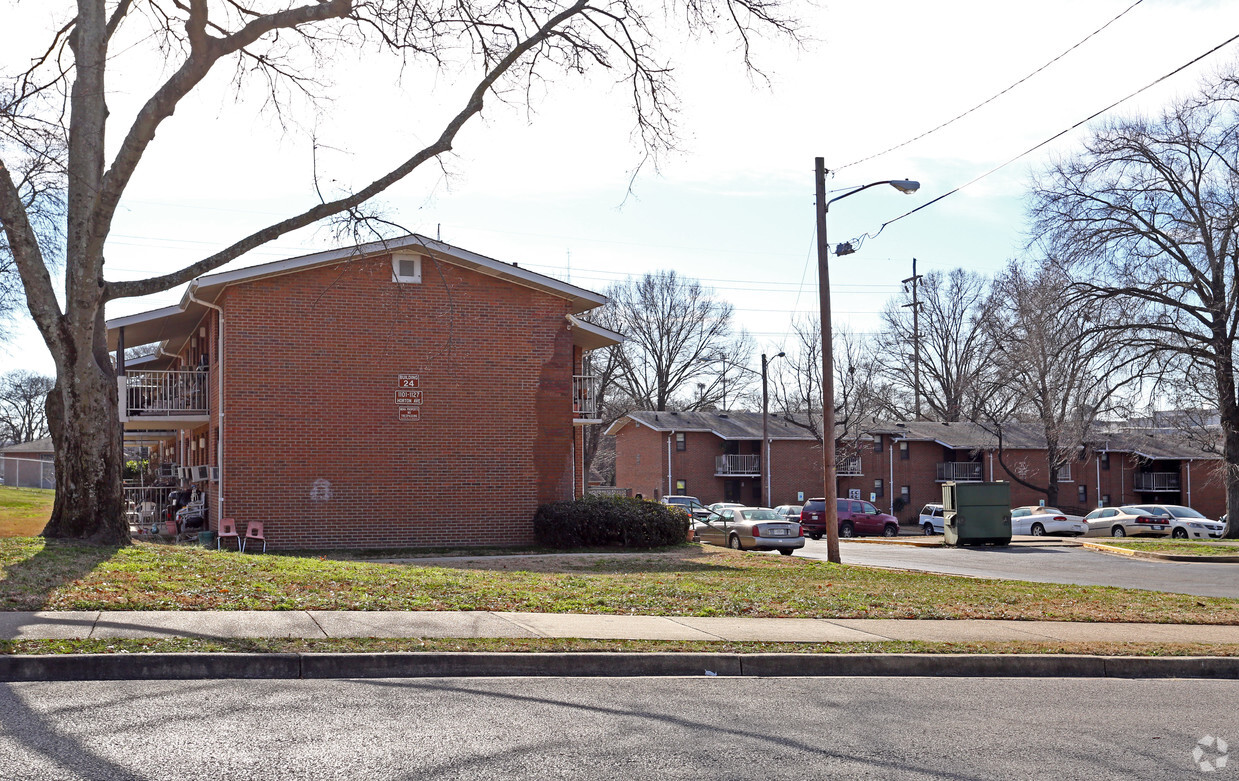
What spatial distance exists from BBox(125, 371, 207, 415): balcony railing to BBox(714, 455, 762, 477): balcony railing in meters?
34.2

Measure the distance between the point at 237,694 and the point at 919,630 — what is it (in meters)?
6.77

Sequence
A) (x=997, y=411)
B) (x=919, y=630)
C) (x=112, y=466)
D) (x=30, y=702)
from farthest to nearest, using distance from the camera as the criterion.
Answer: (x=997, y=411) < (x=112, y=466) < (x=919, y=630) < (x=30, y=702)

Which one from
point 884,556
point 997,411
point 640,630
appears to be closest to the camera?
point 640,630

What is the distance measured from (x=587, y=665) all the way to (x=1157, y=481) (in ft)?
205

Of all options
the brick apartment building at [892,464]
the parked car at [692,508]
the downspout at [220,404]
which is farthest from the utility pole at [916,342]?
the downspout at [220,404]

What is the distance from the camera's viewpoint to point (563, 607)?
38.0 feet

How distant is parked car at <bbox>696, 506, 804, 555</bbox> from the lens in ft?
→ 91.1

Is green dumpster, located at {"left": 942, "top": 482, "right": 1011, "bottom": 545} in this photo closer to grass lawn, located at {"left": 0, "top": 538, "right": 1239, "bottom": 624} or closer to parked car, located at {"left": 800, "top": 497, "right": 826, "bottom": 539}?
parked car, located at {"left": 800, "top": 497, "right": 826, "bottom": 539}

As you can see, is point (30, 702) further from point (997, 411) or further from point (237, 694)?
point (997, 411)

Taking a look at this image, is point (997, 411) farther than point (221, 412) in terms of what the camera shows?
Yes

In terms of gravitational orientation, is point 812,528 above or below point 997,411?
below

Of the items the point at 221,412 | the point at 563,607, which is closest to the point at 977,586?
the point at 563,607

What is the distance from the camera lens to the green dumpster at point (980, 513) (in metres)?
33.0

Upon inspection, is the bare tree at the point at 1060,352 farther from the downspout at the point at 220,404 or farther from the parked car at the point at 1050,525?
the downspout at the point at 220,404
